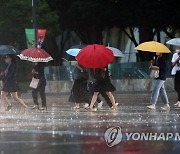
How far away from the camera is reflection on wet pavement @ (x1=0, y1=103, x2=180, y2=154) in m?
10.6

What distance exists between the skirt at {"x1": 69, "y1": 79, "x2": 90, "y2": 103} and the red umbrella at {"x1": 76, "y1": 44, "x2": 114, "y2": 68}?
1.60 metres

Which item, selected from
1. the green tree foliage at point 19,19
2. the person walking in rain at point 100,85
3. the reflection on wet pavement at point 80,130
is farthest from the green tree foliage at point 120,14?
the reflection on wet pavement at point 80,130

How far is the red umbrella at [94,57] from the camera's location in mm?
A: 18611

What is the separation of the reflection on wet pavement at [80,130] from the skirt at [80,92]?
104cm

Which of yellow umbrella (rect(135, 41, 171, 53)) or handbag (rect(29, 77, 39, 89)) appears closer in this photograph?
yellow umbrella (rect(135, 41, 171, 53))

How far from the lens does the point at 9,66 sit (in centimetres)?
2014

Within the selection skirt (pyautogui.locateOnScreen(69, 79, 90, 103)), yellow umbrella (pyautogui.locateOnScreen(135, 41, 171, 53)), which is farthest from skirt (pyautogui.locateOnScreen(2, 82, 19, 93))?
yellow umbrella (pyautogui.locateOnScreen(135, 41, 171, 53))

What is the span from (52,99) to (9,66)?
7955mm

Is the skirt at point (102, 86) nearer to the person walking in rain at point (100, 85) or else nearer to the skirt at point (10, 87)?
the person walking in rain at point (100, 85)

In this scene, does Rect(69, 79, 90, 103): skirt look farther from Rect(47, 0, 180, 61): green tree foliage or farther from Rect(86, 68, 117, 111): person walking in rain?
Rect(47, 0, 180, 61): green tree foliage

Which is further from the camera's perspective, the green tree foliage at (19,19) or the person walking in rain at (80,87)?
the green tree foliage at (19,19)

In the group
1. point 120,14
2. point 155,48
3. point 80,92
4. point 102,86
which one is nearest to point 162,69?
point 155,48

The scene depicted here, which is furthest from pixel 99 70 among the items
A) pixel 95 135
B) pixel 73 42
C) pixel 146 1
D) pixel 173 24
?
pixel 73 42

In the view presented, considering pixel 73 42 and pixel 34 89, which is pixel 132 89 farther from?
pixel 73 42
